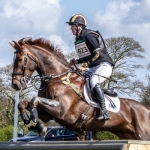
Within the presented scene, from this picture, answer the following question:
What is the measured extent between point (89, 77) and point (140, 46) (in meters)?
25.4

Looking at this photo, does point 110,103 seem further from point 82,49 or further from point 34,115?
point 34,115

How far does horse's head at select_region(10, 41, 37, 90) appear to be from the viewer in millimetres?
9117

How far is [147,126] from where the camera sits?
1054cm

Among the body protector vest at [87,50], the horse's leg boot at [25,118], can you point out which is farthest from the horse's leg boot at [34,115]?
the body protector vest at [87,50]

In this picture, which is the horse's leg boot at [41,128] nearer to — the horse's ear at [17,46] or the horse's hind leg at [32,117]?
the horse's hind leg at [32,117]

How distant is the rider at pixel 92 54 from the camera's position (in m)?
9.39

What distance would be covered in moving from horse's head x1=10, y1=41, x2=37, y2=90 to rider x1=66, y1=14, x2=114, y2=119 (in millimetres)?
1021

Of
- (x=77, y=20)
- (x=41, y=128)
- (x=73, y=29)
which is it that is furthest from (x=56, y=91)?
(x=77, y=20)

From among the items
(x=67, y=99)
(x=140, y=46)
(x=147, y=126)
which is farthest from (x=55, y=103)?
(x=140, y=46)

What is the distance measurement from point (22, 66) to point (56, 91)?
0.90 metres

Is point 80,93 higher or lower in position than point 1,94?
lower

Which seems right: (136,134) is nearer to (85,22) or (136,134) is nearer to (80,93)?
(80,93)

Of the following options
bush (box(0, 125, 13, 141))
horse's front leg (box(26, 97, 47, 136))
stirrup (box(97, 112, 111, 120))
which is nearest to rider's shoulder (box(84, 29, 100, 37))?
stirrup (box(97, 112, 111, 120))

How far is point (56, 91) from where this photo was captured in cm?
914
